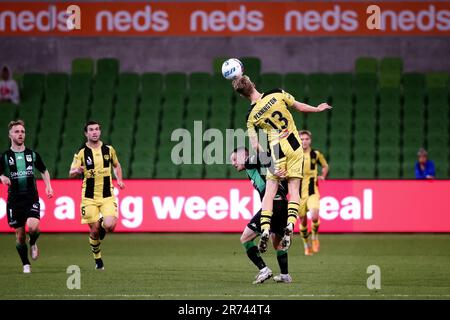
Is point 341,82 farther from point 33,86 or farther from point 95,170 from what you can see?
point 95,170

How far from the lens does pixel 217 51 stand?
25578mm

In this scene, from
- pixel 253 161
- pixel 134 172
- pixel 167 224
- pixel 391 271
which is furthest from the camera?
pixel 134 172

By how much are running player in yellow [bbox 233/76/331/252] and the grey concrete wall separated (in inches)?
547

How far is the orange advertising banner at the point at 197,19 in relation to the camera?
24.8 m

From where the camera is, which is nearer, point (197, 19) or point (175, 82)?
point (175, 82)

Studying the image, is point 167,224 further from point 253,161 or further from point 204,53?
point 253,161

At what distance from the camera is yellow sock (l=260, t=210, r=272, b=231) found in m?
11.5

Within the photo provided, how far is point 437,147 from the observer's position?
23.2 metres

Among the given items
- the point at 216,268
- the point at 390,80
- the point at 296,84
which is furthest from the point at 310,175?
the point at 390,80

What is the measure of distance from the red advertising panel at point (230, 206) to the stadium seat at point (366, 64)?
492 cm

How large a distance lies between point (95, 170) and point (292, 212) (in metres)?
3.65

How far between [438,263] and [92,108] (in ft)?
39.5

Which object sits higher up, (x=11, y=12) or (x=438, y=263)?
(x=11, y=12)

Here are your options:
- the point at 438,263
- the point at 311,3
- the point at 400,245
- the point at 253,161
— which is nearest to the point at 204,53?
the point at 311,3
